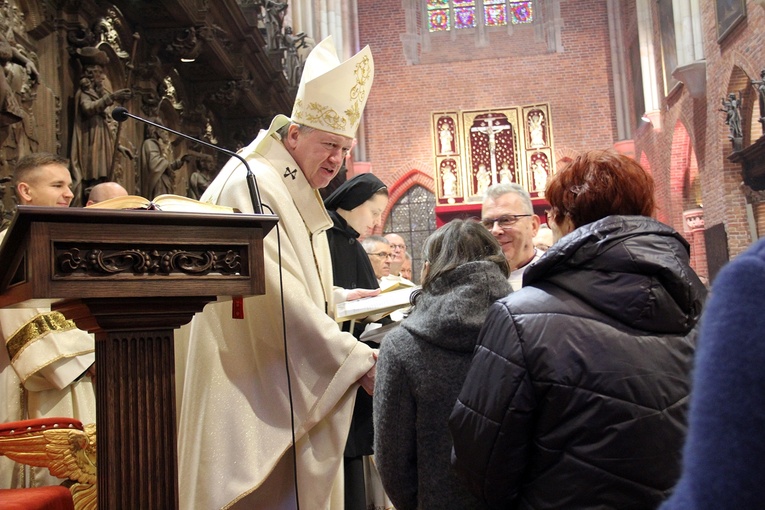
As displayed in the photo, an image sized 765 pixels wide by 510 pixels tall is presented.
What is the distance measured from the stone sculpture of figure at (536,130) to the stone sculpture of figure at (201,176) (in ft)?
38.4

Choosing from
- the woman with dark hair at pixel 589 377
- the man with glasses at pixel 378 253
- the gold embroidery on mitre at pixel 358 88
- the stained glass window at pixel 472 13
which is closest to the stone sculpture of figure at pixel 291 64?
the man with glasses at pixel 378 253

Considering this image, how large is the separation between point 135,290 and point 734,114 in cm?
1121

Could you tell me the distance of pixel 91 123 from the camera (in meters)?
5.21

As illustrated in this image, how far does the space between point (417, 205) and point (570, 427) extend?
1781cm

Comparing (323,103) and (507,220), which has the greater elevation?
(323,103)

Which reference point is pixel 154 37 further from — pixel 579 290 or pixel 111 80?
pixel 579 290

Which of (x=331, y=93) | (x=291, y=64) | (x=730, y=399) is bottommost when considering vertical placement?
(x=730, y=399)

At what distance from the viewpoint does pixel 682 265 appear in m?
1.70

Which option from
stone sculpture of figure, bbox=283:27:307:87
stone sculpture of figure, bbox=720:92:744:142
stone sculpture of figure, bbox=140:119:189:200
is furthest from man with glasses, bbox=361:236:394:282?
stone sculpture of figure, bbox=720:92:744:142

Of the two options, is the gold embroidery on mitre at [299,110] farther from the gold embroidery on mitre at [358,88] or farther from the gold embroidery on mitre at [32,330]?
the gold embroidery on mitre at [32,330]

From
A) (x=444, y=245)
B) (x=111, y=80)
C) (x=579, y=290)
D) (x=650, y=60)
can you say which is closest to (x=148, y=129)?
(x=111, y=80)

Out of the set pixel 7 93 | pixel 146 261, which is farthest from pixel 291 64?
pixel 146 261

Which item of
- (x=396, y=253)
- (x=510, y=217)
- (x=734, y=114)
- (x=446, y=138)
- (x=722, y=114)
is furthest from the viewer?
(x=446, y=138)

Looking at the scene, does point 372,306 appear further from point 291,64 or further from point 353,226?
point 291,64
